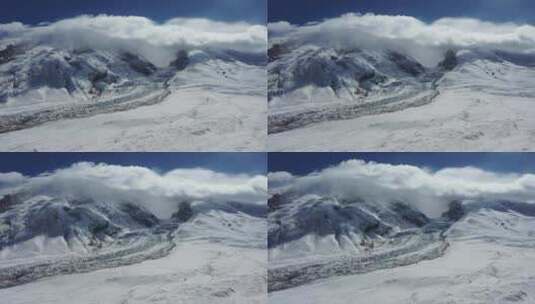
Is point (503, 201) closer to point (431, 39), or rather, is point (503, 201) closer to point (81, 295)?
point (431, 39)

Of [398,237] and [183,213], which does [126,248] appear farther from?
[398,237]

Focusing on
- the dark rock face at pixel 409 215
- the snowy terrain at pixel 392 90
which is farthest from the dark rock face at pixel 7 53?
the dark rock face at pixel 409 215

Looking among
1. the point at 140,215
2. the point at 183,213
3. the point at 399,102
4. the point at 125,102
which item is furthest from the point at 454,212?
the point at 125,102

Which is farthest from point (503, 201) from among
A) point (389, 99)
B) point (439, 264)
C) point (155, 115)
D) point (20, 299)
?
point (20, 299)

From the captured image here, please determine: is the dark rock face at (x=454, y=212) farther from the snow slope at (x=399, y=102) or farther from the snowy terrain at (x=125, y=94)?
the snowy terrain at (x=125, y=94)

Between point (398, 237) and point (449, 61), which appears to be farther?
point (449, 61)

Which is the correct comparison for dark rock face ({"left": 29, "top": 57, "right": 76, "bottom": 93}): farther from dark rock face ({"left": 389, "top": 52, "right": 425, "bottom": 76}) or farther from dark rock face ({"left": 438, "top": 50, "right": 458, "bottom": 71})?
dark rock face ({"left": 438, "top": 50, "right": 458, "bottom": 71})
